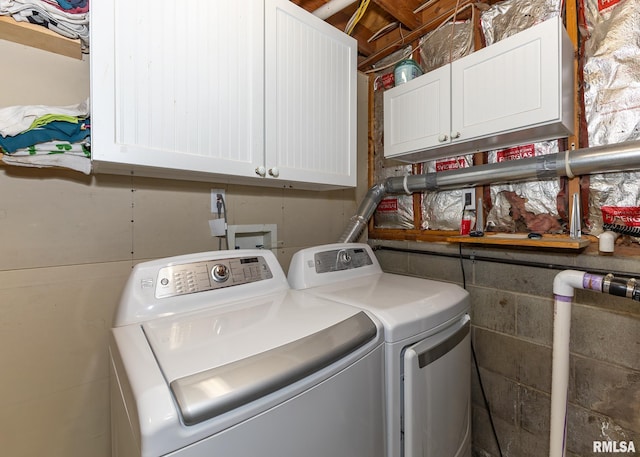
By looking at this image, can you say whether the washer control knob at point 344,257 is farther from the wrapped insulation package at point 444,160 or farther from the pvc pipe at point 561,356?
the pvc pipe at point 561,356

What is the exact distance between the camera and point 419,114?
171cm

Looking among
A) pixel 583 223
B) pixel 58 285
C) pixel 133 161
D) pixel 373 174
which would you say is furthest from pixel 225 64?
pixel 583 223

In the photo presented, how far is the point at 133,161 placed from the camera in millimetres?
1004

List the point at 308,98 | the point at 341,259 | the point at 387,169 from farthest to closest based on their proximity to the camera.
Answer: the point at 387,169 → the point at 341,259 → the point at 308,98

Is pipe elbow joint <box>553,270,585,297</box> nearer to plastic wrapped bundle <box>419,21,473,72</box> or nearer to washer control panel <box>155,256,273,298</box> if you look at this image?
washer control panel <box>155,256,273,298</box>

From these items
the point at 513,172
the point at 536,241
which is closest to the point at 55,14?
the point at 513,172

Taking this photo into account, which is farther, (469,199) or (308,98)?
(469,199)

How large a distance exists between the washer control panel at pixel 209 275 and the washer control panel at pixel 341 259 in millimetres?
284

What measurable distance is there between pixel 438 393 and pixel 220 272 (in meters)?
0.96

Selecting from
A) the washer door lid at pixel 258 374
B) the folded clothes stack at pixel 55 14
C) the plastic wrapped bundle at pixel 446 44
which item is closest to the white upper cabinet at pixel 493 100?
the plastic wrapped bundle at pixel 446 44

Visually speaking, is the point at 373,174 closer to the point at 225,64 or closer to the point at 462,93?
the point at 462,93

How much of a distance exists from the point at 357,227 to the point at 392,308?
3.44 ft

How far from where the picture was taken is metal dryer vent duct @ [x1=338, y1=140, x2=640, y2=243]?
1204 millimetres

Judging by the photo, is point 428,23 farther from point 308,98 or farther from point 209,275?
Result: point 209,275
